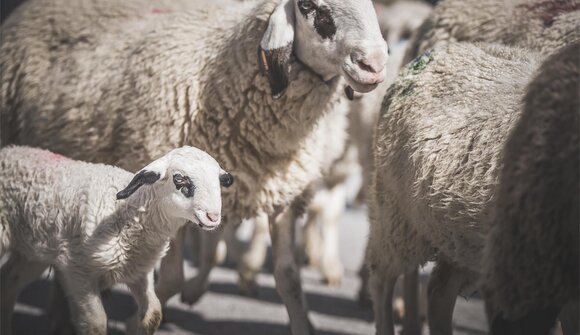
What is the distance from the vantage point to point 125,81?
5.35 meters

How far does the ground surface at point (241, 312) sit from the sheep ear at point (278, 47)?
72.6 inches

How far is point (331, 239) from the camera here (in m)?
8.05

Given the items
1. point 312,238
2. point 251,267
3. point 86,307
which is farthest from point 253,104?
point 312,238

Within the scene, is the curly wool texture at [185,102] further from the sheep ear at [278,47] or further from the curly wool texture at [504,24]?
the curly wool texture at [504,24]

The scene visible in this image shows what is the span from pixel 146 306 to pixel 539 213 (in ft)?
6.57

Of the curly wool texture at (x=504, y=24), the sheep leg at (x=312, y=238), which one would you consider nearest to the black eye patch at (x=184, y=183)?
the curly wool texture at (x=504, y=24)

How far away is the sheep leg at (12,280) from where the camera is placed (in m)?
4.79

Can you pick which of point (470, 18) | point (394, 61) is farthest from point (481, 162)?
point (394, 61)

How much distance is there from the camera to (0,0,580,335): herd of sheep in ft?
10.9

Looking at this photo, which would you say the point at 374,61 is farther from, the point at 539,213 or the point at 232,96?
the point at 539,213

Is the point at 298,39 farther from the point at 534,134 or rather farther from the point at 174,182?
the point at 534,134

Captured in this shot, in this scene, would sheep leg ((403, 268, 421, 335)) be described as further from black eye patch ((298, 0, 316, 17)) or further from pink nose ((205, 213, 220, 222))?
pink nose ((205, 213, 220, 222))

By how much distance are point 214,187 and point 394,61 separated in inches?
142

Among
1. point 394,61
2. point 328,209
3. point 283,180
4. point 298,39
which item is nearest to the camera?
point 298,39
